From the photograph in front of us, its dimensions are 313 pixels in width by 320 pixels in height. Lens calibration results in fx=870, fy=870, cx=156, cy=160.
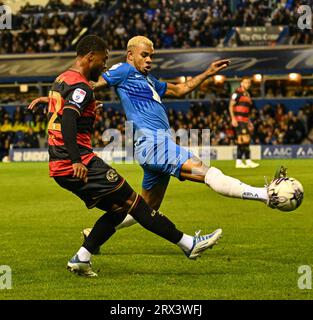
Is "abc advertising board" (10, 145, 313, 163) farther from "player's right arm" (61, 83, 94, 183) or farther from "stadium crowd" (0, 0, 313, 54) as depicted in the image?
"player's right arm" (61, 83, 94, 183)

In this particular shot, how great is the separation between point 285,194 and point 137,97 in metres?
2.02

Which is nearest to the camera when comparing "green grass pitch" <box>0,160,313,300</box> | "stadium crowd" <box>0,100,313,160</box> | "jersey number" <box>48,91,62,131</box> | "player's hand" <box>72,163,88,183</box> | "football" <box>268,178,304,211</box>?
"green grass pitch" <box>0,160,313,300</box>

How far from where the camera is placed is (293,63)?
37312 mm

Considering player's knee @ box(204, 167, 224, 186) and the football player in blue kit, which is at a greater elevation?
the football player in blue kit

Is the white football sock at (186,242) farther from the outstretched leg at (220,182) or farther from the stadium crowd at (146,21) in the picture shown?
the stadium crowd at (146,21)

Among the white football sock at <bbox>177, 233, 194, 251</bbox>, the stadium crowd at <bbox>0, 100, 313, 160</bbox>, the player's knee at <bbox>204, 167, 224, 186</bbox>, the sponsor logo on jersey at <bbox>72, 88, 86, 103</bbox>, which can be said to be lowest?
the stadium crowd at <bbox>0, 100, 313, 160</bbox>

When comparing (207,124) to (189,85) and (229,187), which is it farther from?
(229,187)

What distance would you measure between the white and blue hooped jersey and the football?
5.03ft

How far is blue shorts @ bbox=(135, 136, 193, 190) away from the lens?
8727 millimetres

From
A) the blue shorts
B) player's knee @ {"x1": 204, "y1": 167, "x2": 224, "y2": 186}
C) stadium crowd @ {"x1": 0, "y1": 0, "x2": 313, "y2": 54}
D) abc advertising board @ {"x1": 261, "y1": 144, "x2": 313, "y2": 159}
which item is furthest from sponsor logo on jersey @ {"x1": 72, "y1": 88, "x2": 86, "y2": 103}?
stadium crowd @ {"x1": 0, "y1": 0, "x2": 313, "y2": 54}

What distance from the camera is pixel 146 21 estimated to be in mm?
42500

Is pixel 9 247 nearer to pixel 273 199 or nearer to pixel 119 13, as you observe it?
pixel 273 199

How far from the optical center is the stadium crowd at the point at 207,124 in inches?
1391

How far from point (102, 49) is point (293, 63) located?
98.4 ft
